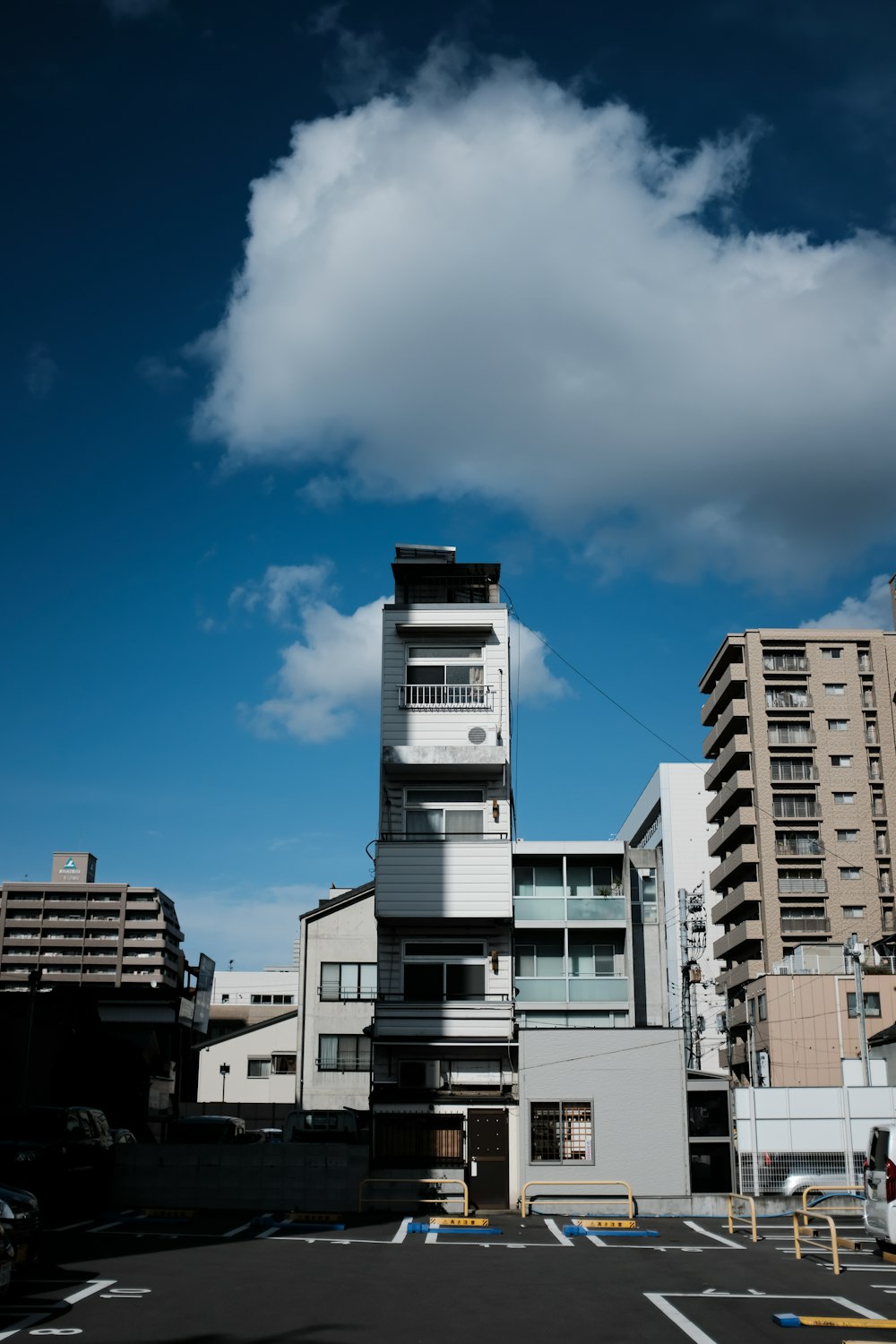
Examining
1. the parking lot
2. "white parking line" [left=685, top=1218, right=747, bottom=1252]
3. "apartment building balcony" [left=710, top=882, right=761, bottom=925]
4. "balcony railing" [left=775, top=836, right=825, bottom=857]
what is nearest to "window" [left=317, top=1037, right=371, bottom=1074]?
"white parking line" [left=685, top=1218, right=747, bottom=1252]

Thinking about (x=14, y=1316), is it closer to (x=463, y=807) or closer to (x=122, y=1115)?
(x=463, y=807)

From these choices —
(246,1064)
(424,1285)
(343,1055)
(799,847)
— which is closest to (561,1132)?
Result: (424,1285)

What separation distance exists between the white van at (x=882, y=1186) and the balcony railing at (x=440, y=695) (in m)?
16.9

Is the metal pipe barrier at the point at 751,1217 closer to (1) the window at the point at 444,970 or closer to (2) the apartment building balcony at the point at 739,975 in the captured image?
(1) the window at the point at 444,970

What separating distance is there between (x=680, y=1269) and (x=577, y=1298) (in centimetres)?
328

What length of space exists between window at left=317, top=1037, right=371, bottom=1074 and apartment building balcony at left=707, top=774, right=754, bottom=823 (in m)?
39.2

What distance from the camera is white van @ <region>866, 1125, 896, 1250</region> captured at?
17000 millimetres

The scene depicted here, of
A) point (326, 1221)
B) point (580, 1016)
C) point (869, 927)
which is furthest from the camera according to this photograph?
point (869, 927)

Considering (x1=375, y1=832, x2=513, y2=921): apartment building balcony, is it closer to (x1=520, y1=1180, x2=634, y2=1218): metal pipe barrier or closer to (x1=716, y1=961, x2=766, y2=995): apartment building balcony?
(x1=520, y1=1180, x2=634, y2=1218): metal pipe barrier

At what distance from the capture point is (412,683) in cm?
3319

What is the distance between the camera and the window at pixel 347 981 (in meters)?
49.1

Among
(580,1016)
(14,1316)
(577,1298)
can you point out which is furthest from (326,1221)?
(580,1016)

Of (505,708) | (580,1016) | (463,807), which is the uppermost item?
(505,708)

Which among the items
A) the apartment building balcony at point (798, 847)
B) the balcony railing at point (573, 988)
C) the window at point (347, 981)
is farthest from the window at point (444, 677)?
the apartment building balcony at point (798, 847)
